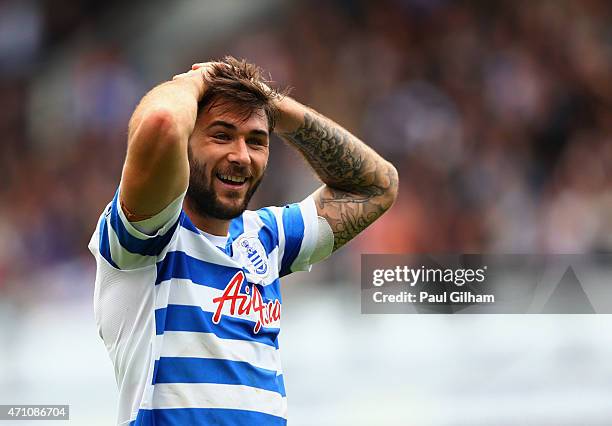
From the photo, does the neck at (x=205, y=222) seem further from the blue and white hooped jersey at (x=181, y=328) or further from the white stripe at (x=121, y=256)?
A: the white stripe at (x=121, y=256)

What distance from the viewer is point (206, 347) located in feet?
7.32

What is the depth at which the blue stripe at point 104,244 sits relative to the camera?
7.00 ft

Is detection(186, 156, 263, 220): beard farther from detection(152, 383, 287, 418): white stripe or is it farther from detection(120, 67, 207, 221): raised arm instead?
detection(152, 383, 287, 418): white stripe

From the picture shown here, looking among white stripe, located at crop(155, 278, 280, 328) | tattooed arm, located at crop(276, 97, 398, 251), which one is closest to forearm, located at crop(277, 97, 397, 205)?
tattooed arm, located at crop(276, 97, 398, 251)

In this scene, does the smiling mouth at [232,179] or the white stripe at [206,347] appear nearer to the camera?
the white stripe at [206,347]

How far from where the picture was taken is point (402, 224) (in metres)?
6.81

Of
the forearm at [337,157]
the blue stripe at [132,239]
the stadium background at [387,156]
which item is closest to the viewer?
the blue stripe at [132,239]

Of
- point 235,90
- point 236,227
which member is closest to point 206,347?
point 236,227

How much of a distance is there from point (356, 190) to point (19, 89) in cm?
588

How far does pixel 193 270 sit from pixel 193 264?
0.02m

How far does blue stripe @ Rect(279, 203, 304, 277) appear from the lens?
107 inches

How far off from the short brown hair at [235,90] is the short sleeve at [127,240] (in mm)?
372

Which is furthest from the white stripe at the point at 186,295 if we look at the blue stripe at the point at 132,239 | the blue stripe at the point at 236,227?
the blue stripe at the point at 236,227

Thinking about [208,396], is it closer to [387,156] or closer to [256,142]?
[256,142]
